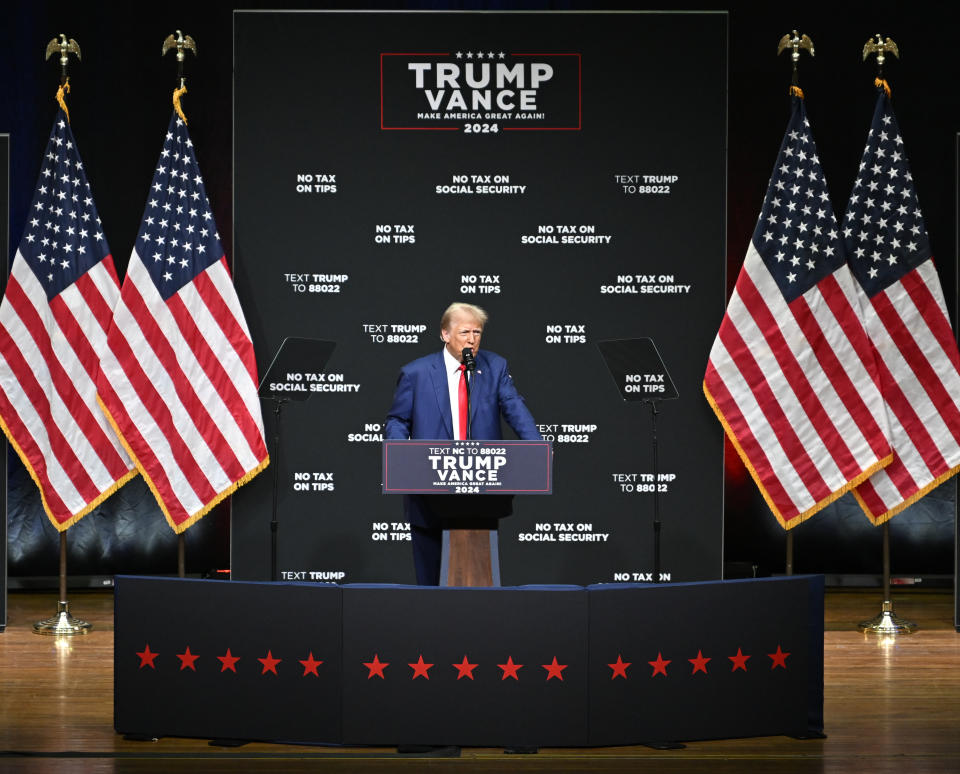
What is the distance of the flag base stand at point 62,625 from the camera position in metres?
7.12

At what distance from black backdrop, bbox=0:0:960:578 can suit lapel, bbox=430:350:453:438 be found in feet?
9.05

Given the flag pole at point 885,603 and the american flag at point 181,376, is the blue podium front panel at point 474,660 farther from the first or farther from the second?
the flag pole at point 885,603

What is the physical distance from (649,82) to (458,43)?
113 centimetres

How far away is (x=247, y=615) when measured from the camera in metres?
4.88

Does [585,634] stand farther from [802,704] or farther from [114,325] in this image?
[114,325]

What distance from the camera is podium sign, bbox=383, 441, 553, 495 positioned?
504cm

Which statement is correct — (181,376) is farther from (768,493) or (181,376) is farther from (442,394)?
(768,493)

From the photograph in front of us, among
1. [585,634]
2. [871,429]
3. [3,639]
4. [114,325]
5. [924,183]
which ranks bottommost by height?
[3,639]

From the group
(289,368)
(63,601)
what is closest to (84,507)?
(63,601)

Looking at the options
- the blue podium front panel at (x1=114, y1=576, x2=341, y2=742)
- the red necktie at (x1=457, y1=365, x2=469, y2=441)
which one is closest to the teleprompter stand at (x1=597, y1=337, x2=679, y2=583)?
the red necktie at (x1=457, y1=365, x2=469, y2=441)

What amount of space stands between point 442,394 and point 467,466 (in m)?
1.07

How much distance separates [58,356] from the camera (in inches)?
280

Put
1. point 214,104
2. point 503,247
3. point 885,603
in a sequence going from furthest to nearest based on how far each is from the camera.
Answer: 1. point 214,104
2. point 503,247
3. point 885,603

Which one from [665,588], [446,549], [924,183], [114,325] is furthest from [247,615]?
[924,183]
